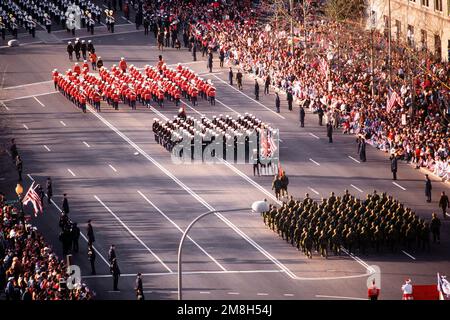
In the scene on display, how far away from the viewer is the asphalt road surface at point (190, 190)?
65.8 m

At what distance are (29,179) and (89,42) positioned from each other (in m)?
30.3

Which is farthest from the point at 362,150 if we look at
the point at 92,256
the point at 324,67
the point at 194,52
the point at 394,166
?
the point at 194,52

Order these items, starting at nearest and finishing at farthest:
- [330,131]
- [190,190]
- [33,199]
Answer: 1. [33,199]
2. [190,190]
3. [330,131]

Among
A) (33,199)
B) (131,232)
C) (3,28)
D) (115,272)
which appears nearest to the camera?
(115,272)

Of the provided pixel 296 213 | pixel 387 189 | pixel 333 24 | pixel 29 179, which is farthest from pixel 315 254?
pixel 333 24

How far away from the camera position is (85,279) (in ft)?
217

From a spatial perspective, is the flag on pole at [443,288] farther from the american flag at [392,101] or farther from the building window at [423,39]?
the building window at [423,39]

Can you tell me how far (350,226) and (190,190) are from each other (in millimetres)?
13628

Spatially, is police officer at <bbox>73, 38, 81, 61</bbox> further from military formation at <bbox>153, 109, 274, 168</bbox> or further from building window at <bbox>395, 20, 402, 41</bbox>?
military formation at <bbox>153, 109, 274, 168</bbox>

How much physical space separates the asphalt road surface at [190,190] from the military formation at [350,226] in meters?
0.66

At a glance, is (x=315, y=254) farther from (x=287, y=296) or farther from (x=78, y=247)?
(x=78, y=247)

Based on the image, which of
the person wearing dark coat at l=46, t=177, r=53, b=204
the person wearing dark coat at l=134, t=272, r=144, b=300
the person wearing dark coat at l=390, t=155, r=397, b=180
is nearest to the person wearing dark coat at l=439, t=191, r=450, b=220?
the person wearing dark coat at l=390, t=155, r=397, b=180

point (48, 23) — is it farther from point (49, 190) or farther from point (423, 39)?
point (49, 190)

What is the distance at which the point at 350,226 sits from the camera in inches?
2729
